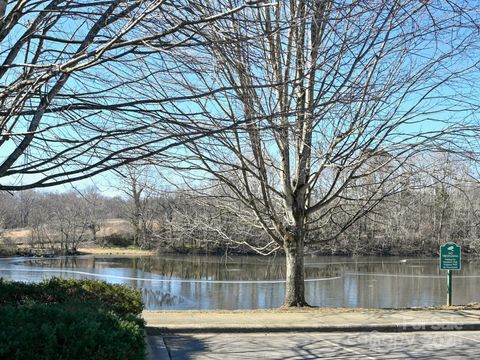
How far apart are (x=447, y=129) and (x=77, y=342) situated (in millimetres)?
9392

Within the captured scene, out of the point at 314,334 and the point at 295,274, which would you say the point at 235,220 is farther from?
the point at 314,334

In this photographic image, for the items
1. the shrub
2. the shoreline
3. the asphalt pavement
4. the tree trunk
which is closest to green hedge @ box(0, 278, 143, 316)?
the asphalt pavement

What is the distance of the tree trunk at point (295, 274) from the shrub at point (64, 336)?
24.3 ft

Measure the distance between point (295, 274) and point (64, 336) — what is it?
8.42 meters

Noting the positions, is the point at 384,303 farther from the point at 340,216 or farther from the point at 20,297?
the point at 20,297

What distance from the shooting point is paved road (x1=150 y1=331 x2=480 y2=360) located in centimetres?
734

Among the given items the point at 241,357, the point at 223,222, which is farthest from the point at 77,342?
the point at 223,222

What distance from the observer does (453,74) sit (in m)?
11.2

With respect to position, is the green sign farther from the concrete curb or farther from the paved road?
the paved road

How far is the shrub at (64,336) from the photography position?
4324 millimetres

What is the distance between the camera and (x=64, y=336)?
14.9ft

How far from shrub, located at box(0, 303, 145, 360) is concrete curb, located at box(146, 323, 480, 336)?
3595 mm

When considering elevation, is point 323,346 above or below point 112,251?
above

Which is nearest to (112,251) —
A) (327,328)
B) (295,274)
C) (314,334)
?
(295,274)
